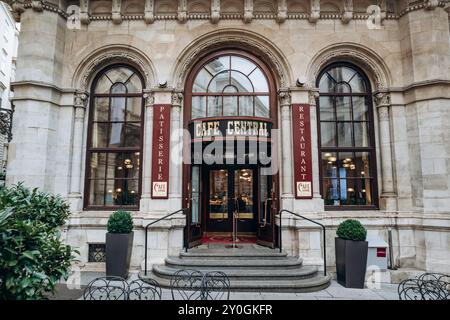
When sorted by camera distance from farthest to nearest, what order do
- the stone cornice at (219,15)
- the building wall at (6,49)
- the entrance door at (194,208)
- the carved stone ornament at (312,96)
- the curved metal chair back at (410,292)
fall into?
the building wall at (6,49) < the stone cornice at (219,15) < the carved stone ornament at (312,96) < the entrance door at (194,208) < the curved metal chair back at (410,292)

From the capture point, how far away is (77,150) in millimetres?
8938

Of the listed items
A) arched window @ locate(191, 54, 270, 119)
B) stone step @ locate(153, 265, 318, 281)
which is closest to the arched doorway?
arched window @ locate(191, 54, 270, 119)

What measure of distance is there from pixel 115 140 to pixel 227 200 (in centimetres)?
442

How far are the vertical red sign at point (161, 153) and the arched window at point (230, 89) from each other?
1.04 m

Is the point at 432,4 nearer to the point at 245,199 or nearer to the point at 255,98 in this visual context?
the point at 255,98

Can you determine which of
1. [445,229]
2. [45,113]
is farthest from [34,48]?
[445,229]

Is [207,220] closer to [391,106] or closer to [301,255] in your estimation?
[301,255]

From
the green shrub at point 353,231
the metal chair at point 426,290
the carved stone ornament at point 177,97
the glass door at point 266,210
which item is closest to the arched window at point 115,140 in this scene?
the carved stone ornament at point 177,97

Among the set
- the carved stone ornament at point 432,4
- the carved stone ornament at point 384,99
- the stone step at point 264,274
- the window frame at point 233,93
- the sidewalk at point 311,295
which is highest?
the carved stone ornament at point 432,4

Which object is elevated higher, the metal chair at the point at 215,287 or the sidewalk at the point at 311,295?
the metal chair at the point at 215,287

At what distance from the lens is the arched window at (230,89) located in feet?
30.1

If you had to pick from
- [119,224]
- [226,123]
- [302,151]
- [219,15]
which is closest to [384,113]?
[302,151]

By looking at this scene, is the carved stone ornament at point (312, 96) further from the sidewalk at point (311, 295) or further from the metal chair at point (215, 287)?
the metal chair at point (215, 287)
